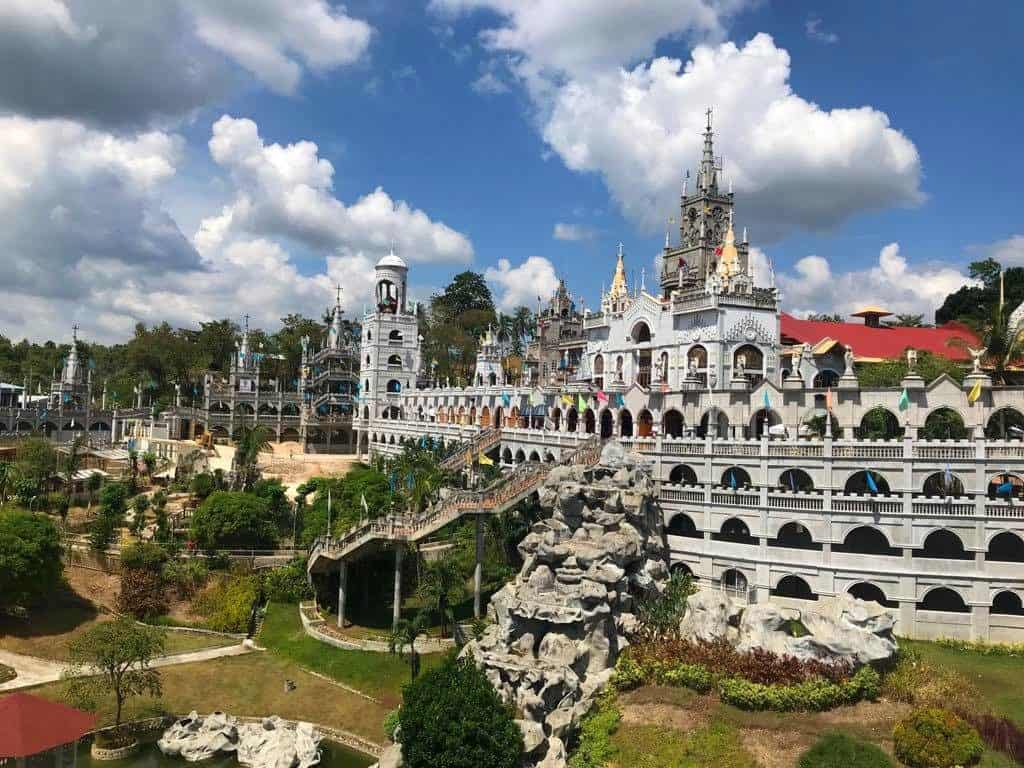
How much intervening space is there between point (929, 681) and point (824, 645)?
3.81 m

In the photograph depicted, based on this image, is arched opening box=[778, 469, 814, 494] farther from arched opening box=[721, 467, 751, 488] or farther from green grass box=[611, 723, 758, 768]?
green grass box=[611, 723, 758, 768]

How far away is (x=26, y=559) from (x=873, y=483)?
41.6 metres

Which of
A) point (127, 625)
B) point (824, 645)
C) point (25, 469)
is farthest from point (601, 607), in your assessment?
point (25, 469)

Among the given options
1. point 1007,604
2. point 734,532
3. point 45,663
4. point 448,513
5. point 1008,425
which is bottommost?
point 45,663

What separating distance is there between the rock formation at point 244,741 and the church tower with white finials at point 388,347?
60489 mm

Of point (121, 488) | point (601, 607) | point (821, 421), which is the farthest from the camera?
point (121, 488)

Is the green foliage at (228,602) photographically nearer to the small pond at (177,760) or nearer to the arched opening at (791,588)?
the small pond at (177,760)

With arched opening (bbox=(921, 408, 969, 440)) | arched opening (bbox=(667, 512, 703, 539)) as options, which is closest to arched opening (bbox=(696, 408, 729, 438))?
arched opening (bbox=(667, 512, 703, 539))

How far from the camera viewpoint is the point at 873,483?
36250mm

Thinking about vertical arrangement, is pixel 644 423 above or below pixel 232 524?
above

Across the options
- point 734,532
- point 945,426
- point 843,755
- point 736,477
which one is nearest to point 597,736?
point 843,755

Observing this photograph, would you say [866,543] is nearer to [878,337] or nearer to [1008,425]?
[1008,425]

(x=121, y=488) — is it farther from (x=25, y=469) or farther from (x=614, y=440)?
(x=614, y=440)

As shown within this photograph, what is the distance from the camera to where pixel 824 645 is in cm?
2803
